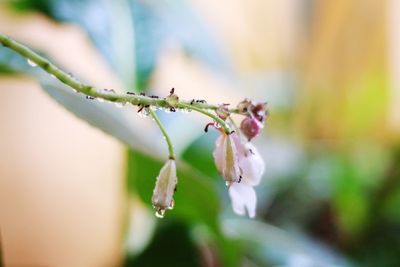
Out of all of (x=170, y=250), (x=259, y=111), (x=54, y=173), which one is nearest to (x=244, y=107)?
(x=259, y=111)

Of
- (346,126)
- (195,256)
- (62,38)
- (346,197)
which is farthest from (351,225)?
(62,38)

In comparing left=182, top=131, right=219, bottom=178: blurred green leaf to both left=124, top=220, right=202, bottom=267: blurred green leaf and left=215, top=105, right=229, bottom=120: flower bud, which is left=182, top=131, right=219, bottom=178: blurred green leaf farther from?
left=215, top=105, right=229, bottom=120: flower bud

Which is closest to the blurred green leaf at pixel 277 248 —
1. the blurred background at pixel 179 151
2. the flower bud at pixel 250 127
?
the blurred background at pixel 179 151

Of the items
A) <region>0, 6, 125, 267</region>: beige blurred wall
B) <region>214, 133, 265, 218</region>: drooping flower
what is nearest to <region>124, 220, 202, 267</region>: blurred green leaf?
<region>0, 6, 125, 267</region>: beige blurred wall

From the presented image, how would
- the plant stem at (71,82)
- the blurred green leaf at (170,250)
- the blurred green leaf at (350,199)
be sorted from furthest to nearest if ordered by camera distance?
1. the blurred green leaf at (350,199)
2. the blurred green leaf at (170,250)
3. the plant stem at (71,82)

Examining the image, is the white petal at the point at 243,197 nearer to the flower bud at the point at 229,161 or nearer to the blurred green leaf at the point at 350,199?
the flower bud at the point at 229,161

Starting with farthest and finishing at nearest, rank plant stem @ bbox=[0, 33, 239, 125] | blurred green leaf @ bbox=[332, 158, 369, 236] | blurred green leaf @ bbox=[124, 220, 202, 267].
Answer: blurred green leaf @ bbox=[332, 158, 369, 236]
blurred green leaf @ bbox=[124, 220, 202, 267]
plant stem @ bbox=[0, 33, 239, 125]

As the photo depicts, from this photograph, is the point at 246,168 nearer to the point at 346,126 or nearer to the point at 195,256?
the point at 195,256
